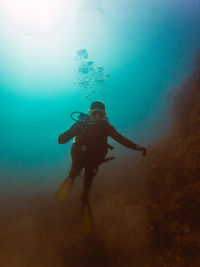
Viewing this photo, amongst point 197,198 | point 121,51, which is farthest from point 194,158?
point 121,51

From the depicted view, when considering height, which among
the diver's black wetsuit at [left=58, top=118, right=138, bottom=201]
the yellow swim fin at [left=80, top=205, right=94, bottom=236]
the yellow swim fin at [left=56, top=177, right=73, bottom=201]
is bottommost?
the yellow swim fin at [left=80, top=205, right=94, bottom=236]

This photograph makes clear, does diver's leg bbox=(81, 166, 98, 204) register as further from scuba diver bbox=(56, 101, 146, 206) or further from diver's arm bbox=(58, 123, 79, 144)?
diver's arm bbox=(58, 123, 79, 144)

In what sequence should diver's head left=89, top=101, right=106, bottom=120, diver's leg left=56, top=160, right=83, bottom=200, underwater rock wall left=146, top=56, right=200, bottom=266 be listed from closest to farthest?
underwater rock wall left=146, top=56, right=200, bottom=266 < diver's head left=89, top=101, right=106, bottom=120 < diver's leg left=56, top=160, right=83, bottom=200

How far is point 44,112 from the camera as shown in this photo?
225 feet

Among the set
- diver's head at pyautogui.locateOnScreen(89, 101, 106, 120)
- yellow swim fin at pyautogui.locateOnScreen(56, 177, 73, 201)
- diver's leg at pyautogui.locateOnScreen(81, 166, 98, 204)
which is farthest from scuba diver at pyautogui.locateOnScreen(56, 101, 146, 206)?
yellow swim fin at pyautogui.locateOnScreen(56, 177, 73, 201)

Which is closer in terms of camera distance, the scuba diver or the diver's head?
the scuba diver

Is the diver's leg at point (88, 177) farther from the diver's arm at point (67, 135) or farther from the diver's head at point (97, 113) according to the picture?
the diver's head at point (97, 113)

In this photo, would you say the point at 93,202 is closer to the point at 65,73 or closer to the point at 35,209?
the point at 35,209

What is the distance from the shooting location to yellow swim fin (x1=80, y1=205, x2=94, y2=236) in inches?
142

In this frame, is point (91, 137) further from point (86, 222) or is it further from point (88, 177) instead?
point (86, 222)

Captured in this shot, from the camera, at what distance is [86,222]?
371 cm

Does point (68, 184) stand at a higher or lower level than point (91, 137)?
lower

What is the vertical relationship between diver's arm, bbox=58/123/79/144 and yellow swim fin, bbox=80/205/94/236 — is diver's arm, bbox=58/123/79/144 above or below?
above

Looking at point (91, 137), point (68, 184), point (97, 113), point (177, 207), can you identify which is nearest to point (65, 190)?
point (68, 184)
